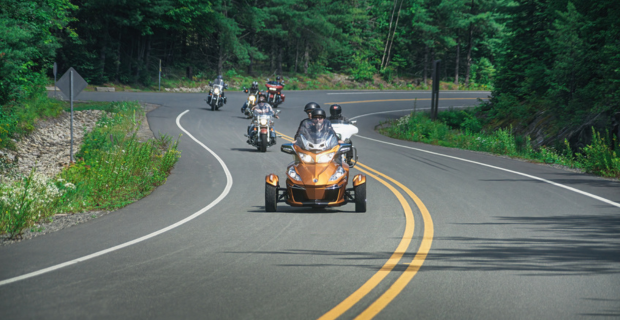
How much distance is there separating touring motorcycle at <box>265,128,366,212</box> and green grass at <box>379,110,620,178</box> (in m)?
8.88

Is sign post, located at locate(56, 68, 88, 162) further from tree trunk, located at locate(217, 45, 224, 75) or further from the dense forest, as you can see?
tree trunk, located at locate(217, 45, 224, 75)

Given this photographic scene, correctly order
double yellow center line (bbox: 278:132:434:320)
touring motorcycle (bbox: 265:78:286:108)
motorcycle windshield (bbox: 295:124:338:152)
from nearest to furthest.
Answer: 1. double yellow center line (bbox: 278:132:434:320)
2. motorcycle windshield (bbox: 295:124:338:152)
3. touring motorcycle (bbox: 265:78:286:108)

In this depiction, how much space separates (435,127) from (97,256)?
24057 millimetres

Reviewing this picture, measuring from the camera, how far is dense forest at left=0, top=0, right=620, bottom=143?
76.4 feet

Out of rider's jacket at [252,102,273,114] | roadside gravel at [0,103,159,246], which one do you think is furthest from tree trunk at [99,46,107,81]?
rider's jacket at [252,102,273,114]

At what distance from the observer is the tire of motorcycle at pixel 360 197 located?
424 inches

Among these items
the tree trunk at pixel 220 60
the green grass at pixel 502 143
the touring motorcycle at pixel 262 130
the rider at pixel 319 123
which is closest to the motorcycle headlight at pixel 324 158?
the rider at pixel 319 123

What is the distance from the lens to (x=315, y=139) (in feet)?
36.8

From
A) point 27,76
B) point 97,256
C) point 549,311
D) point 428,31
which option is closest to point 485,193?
point 549,311

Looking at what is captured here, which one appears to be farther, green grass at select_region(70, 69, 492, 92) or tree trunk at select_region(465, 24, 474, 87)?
tree trunk at select_region(465, 24, 474, 87)

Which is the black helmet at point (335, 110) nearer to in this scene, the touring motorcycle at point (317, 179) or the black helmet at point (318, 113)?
the black helmet at point (318, 113)

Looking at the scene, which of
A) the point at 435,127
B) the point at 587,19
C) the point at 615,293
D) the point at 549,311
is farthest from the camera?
the point at 435,127

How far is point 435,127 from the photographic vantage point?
97.3ft

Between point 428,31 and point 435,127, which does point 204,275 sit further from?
point 428,31
